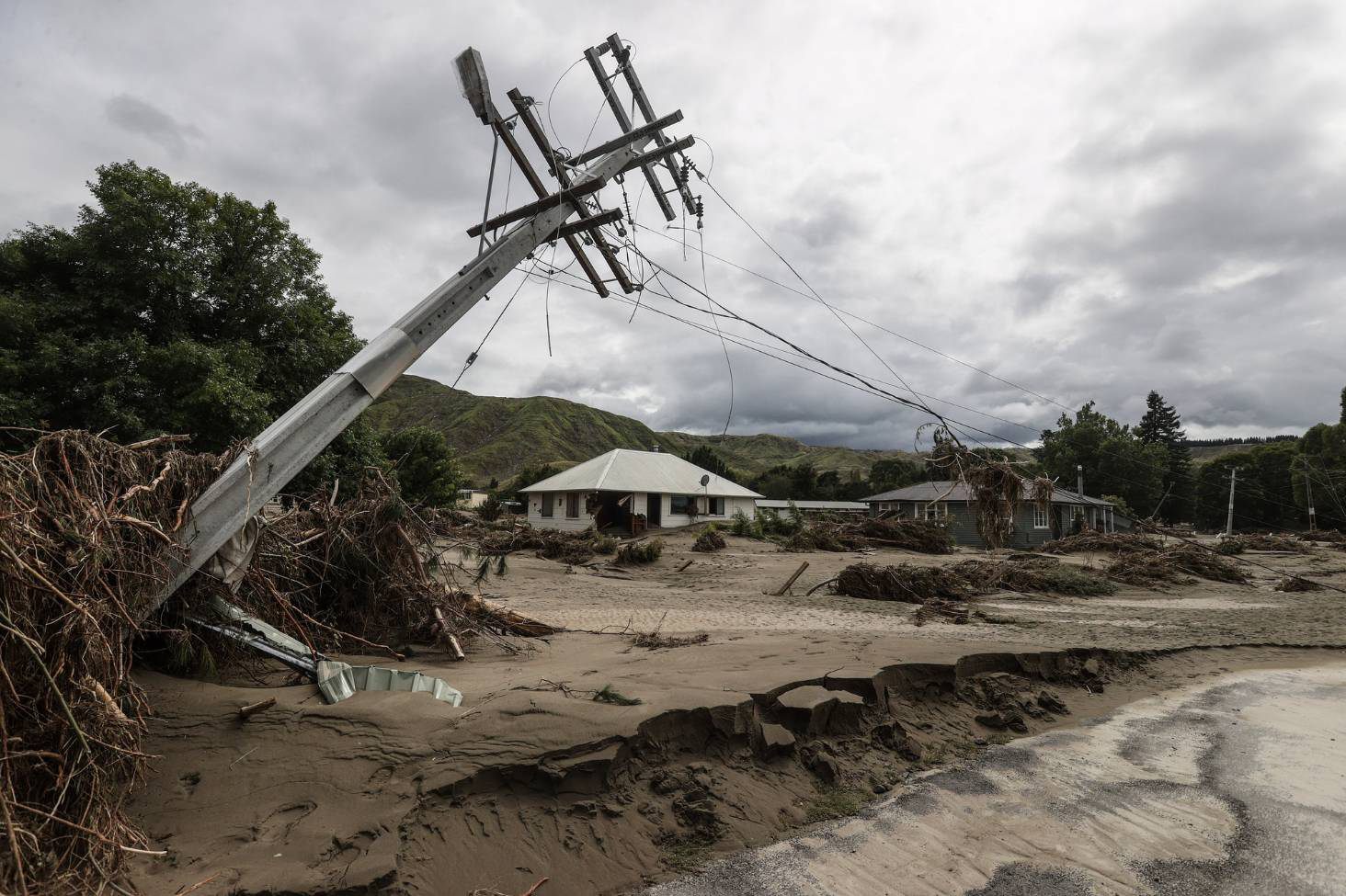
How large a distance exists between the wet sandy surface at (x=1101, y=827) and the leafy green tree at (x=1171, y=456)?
52.4 meters

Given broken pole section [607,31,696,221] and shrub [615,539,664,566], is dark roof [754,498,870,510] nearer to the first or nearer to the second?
shrub [615,539,664,566]

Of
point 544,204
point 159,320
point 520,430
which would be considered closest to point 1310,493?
point 544,204

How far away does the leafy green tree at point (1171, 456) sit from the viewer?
53.4 m

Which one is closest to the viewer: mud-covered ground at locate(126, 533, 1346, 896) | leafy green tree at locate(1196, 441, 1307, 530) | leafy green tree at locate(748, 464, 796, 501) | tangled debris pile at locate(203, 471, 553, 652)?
mud-covered ground at locate(126, 533, 1346, 896)

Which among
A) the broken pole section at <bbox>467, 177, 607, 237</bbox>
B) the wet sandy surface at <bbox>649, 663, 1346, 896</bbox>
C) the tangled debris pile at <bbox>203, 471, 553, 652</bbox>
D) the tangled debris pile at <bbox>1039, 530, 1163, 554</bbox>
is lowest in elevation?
the wet sandy surface at <bbox>649, 663, 1346, 896</bbox>

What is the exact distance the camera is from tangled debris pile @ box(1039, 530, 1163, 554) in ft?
72.4

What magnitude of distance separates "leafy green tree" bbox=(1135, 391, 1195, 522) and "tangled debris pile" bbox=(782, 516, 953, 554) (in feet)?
116

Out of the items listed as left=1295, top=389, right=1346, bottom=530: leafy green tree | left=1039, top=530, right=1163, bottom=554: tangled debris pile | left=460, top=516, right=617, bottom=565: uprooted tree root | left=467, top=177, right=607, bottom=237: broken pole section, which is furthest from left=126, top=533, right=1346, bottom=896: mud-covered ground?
left=1295, top=389, right=1346, bottom=530: leafy green tree

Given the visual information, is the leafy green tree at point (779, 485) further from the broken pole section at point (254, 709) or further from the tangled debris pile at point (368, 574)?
the broken pole section at point (254, 709)

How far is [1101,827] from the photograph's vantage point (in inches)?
171

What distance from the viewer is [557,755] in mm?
4121

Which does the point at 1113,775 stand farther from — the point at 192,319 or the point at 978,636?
the point at 192,319

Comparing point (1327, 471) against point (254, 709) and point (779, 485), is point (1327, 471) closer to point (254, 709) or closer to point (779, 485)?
point (779, 485)

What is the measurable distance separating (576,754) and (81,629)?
267 cm
